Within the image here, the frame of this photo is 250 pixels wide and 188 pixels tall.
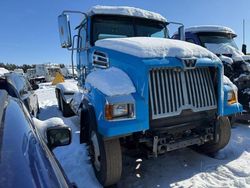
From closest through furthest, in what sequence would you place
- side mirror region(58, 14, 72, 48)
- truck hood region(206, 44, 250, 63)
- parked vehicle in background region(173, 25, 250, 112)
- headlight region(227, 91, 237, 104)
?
headlight region(227, 91, 237, 104) → side mirror region(58, 14, 72, 48) → parked vehicle in background region(173, 25, 250, 112) → truck hood region(206, 44, 250, 63)

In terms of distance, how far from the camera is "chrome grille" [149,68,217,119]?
376 centimetres

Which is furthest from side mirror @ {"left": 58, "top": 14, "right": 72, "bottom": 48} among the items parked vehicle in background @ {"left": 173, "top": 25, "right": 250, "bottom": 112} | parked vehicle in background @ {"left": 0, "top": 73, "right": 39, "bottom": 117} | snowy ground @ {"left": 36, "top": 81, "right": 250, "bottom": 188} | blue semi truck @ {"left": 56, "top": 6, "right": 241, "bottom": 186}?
parked vehicle in background @ {"left": 173, "top": 25, "right": 250, "bottom": 112}

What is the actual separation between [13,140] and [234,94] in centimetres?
390

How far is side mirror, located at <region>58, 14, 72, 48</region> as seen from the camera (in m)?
5.33

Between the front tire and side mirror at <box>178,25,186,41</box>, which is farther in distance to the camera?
side mirror at <box>178,25,186,41</box>

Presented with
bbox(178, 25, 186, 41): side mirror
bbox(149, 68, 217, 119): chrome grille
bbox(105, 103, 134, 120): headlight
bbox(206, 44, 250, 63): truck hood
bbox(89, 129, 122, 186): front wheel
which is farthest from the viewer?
bbox(206, 44, 250, 63): truck hood

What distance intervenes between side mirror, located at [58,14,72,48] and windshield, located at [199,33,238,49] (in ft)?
15.3

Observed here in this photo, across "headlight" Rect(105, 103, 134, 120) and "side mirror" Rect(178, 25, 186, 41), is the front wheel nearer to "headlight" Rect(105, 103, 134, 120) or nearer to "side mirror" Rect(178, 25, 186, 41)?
"headlight" Rect(105, 103, 134, 120)

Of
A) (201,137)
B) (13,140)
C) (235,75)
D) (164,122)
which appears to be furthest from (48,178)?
(235,75)

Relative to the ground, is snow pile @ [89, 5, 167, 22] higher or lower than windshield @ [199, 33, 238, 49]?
higher

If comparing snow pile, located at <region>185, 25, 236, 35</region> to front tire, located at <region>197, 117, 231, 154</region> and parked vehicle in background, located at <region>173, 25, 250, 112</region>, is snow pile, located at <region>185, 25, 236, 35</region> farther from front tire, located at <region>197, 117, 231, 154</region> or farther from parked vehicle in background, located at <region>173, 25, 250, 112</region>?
front tire, located at <region>197, 117, 231, 154</region>

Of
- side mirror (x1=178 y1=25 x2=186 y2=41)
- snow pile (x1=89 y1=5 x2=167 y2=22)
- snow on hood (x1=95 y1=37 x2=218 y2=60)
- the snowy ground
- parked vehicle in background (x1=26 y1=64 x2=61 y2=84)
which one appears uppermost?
snow pile (x1=89 y1=5 x2=167 y2=22)

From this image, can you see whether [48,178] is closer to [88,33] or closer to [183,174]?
[183,174]

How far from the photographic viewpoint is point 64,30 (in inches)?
219
